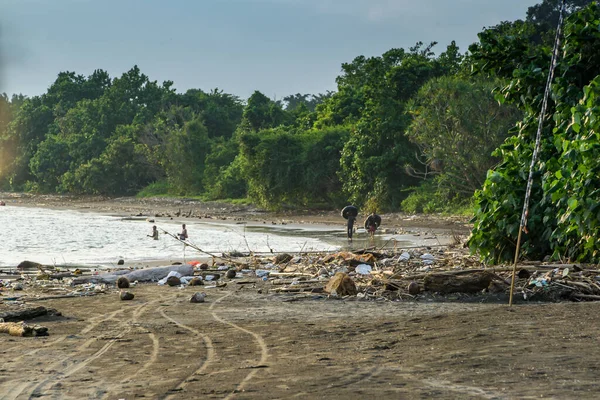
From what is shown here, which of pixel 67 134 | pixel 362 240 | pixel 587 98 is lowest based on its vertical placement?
pixel 362 240

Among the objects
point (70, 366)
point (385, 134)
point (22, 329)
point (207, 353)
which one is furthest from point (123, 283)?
point (385, 134)

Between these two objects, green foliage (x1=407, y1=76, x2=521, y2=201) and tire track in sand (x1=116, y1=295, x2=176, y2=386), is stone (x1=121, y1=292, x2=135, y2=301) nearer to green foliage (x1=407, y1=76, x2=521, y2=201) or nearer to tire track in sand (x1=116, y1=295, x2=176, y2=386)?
tire track in sand (x1=116, y1=295, x2=176, y2=386)

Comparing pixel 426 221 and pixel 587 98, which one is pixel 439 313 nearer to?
pixel 587 98

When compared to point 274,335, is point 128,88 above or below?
above

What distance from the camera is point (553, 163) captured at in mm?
11844

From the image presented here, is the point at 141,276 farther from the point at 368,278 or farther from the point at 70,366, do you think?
the point at 70,366

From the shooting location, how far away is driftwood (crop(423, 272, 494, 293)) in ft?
33.0

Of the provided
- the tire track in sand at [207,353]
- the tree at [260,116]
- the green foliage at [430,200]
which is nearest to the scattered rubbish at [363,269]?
the tire track in sand at [207,353]

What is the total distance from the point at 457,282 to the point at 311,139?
122 feet

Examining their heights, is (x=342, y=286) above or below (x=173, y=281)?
above

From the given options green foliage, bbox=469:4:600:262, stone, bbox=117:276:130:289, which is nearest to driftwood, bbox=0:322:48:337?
stone, bbox=117:276:130:289

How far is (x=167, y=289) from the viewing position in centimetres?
1248

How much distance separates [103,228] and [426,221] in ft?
47.5

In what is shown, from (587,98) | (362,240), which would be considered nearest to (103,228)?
(362,240)
